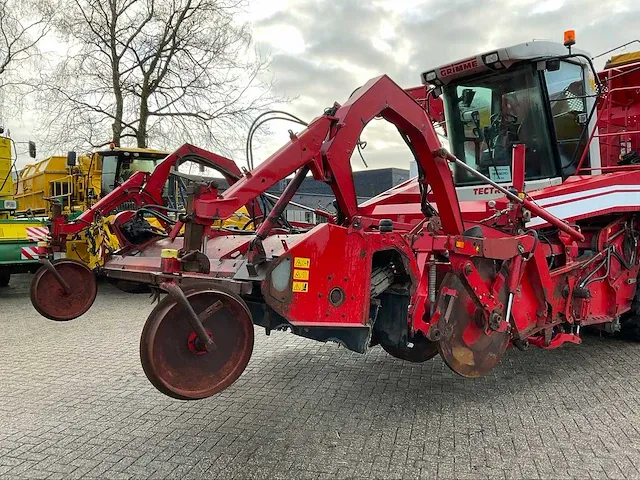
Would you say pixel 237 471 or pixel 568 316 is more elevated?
pixel 568 316

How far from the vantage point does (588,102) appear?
5.09 meters

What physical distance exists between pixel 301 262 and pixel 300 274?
0.06 metres

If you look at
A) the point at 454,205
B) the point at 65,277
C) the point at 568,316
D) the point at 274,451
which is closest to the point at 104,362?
the point at 65,277

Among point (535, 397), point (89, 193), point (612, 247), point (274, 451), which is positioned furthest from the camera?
point (89, 193)

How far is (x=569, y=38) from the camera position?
446 cm

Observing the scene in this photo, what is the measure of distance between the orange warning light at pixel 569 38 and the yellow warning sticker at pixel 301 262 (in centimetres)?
307

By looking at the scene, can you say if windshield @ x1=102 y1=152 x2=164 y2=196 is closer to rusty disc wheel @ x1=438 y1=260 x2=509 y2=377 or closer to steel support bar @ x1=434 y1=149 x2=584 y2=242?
steel support bar @ x1=434 y1=149 x2=584 y2=242

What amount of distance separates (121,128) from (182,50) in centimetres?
311

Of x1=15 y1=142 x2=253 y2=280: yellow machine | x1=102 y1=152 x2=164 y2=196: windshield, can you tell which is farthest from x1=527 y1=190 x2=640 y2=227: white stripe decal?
x1=102 y1=152 x2=164 y2=196: windshield

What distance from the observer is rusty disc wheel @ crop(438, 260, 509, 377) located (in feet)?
11.9

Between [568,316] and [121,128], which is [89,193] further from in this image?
[568,316]

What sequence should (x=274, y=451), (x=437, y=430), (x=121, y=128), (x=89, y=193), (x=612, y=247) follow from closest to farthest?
(x=274, y=451), (x=437, y=430), (x=612, y=247), (x=89, y=193), (x=121, y=128)

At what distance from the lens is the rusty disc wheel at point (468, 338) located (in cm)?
362

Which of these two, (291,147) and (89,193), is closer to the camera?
(291,147)
